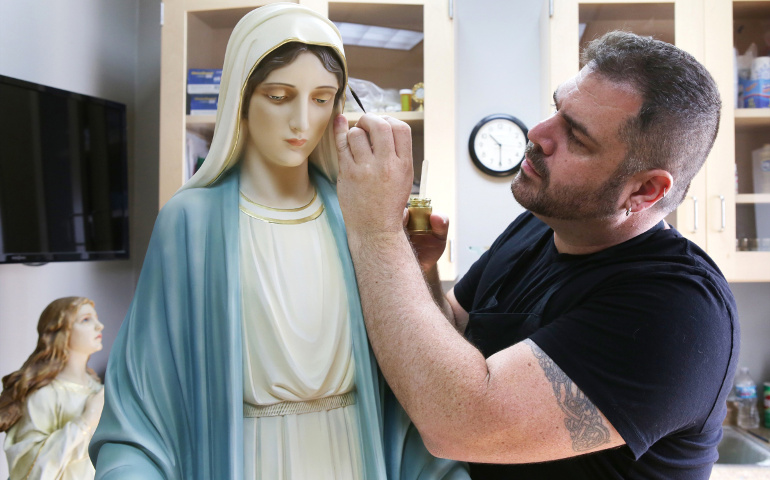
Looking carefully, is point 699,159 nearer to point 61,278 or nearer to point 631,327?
point 631,327

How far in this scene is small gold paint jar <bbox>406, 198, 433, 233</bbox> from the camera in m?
1.05

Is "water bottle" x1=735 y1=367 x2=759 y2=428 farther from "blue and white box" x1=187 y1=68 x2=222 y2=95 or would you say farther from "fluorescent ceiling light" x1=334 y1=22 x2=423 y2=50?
"blue and white box" x1=187 y1=68 x2=222 y2=95

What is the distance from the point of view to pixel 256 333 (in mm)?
887

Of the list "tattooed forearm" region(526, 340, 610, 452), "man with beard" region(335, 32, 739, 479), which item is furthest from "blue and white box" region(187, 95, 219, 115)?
"tattooed forearm" region(526, 340, 610, 452)

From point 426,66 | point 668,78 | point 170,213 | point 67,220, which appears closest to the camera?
point 170,213

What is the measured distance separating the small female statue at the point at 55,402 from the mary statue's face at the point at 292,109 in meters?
1.15

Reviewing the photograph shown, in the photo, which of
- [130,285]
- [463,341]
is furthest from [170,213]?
[130,285]

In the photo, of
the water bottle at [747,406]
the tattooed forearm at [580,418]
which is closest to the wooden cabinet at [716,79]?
the water bottle at [747,406]

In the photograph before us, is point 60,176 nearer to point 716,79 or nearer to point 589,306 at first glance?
point 589,306

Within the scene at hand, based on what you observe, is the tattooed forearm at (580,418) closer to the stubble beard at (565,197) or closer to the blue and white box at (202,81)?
the stubble beard at (565,197)

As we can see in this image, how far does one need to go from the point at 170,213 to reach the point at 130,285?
205 cm

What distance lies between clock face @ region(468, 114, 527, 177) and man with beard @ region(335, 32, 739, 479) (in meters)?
1.46

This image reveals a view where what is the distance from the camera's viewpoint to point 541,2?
2668mm

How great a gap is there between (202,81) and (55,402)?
4.01ft
